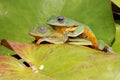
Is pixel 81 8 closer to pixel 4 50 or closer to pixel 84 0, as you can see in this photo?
pixel 84 0

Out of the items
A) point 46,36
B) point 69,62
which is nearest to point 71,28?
point 46,36

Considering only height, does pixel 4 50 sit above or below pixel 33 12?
below

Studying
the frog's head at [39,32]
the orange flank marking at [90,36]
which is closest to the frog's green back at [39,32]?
the frog's head at [39,32]

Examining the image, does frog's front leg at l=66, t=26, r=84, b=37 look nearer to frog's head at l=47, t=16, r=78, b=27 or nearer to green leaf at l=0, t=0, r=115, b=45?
frog's head at l=47, t=16, r=78, b=27

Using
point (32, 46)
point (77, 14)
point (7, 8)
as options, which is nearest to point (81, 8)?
point (77, 14)

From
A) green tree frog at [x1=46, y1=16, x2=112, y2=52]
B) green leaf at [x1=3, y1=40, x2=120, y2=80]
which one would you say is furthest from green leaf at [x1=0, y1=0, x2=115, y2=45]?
green leaf at [x1=3, y1=40, x2=120, y2=80]

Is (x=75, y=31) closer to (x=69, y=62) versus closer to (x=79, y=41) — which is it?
(x=79, y=41)
